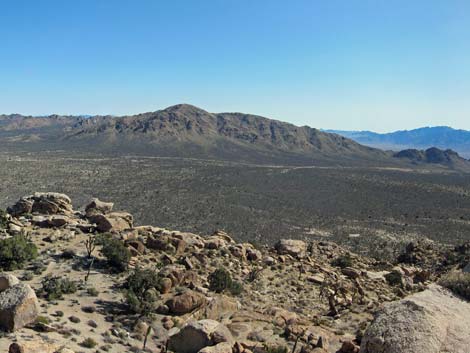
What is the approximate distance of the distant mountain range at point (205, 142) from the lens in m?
135

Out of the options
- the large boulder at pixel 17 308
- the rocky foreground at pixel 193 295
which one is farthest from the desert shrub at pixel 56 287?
the large boulder at pixel 17 308

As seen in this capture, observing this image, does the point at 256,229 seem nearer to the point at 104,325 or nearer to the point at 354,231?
the point at 354,231

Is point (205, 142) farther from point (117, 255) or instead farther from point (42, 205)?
point (117, 255)

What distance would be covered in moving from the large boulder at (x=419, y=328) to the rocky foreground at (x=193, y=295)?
2 cm

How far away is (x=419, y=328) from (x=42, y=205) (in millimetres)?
24894

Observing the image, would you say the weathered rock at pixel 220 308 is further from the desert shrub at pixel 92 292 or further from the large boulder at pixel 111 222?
the large boulder at pixel 111 222

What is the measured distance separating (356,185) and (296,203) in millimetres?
25892

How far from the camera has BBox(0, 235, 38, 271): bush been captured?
16312 millimetres

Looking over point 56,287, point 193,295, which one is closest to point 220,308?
point 193,295

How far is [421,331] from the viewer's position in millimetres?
7562

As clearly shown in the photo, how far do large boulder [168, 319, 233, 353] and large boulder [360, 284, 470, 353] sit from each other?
4.31 metres

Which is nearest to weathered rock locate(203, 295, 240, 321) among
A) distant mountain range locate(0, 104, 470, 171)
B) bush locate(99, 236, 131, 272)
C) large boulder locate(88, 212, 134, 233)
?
bush locate(99, 236, 131, 272)

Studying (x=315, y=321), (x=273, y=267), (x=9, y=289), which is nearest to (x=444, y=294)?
(x=315, y=321)

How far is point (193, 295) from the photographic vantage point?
1413 cm
